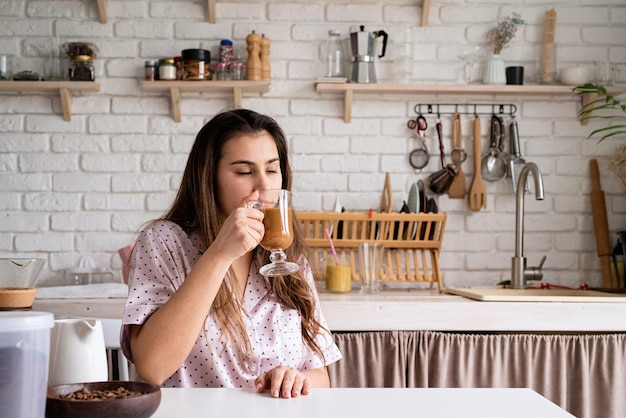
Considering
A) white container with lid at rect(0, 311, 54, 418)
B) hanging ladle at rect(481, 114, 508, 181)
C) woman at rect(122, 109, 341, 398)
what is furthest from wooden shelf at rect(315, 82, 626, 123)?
white container with lid at rect(0, 311, 54, 418)

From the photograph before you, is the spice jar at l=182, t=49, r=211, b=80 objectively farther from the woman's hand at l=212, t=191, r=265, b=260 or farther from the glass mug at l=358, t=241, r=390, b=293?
the woman's hand at l=212, t=191, r=265, b=260

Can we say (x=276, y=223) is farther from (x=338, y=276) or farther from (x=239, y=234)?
(x=338, y=276)

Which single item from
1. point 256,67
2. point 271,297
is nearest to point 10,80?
point 256,67

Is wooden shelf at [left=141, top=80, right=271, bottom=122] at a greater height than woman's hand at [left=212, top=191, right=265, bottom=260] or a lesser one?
greater

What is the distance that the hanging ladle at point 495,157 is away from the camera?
343 cm

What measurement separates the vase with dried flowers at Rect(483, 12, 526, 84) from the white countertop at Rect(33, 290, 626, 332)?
44.3 inches

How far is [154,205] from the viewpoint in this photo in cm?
341

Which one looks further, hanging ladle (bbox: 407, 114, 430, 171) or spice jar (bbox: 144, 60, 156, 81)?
hanging ladle (bbox: 407, 114, 430, 171)

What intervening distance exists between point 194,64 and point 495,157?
55.0 inches

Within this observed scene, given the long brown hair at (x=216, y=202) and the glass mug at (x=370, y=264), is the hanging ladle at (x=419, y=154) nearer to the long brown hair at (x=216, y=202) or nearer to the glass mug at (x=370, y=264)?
the glass mug at (x=370, y=264)

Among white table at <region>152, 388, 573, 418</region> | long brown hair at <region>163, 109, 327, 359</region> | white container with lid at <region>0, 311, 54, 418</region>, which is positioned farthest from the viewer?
long brown hair at <region>163, 109, 327, 359</region>

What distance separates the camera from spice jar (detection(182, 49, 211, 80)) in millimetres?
A: 3256

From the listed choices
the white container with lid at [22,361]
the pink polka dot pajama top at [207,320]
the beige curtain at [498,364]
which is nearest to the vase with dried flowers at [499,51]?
the beige curtain at [498,364]

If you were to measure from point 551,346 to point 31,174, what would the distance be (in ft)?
7.53
